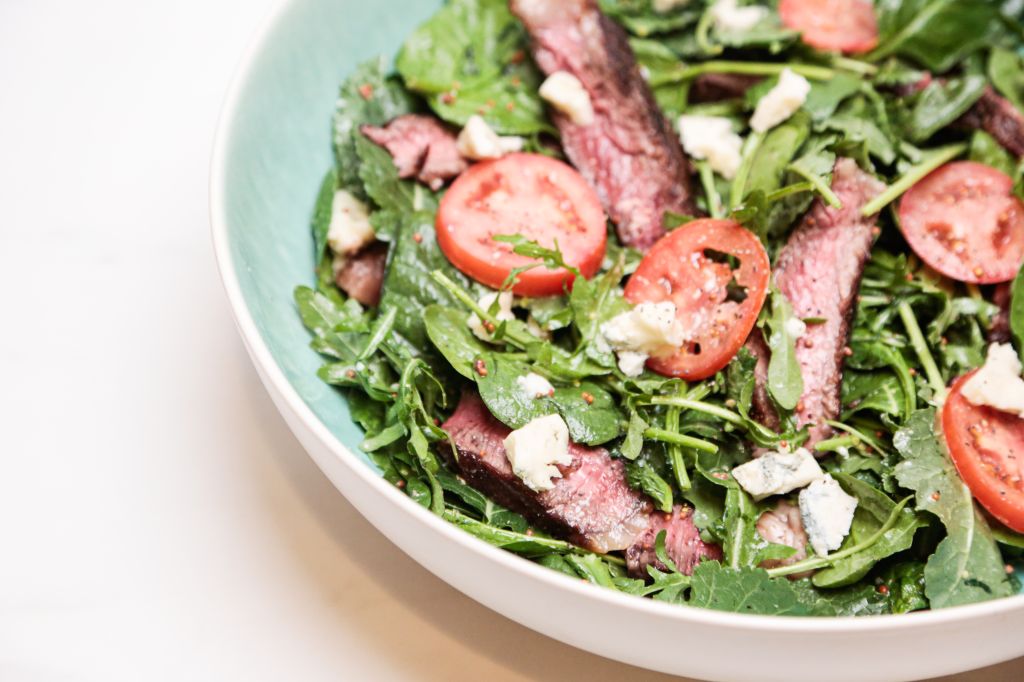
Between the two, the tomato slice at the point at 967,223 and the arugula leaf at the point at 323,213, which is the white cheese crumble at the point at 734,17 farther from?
the arugula leaf at the point at 323,213

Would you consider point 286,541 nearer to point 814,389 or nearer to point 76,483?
point 76,483

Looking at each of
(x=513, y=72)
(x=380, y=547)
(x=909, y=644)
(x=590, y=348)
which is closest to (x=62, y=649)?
(x=380, y=547)

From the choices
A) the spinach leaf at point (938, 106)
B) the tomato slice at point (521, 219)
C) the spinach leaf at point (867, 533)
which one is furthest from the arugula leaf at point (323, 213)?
the spinach leaf at point (938, 106)

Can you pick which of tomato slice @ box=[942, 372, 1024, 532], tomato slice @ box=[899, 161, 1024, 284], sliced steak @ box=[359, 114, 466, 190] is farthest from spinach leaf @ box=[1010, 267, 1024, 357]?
sliced steak @ box=[359, 114, 466, 190]

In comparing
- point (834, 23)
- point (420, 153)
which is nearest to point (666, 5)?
point (834, 23)

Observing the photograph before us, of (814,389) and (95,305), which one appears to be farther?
(95,305)

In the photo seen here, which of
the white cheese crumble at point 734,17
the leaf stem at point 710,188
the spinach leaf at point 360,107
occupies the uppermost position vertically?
the spinach leaf at point 360,107
